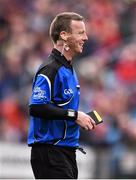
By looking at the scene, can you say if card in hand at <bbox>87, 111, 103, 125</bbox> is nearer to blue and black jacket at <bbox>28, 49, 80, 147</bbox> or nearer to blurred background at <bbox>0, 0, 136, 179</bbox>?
blue and black jacket at <bbox>28, 49, 80, 147</bbox>

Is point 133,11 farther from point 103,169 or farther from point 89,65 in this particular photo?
point 103,169

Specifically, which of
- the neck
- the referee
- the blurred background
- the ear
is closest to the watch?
the referee

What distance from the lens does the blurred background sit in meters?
11.6

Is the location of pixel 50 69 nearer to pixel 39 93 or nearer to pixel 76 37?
pixel 39 93

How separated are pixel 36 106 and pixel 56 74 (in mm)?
292

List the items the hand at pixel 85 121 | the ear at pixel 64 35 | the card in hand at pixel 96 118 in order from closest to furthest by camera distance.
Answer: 1. the hand at pixel 85 121
2. the card in hand at pixel 96 118
3. the ear at pixel 64 35

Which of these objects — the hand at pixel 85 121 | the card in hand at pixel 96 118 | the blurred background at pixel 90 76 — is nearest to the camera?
the hand at pixel 85 121

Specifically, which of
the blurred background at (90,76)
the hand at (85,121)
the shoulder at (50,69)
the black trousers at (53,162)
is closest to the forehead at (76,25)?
the shoulder at (50,69)

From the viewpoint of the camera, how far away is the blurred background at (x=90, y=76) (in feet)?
38.2

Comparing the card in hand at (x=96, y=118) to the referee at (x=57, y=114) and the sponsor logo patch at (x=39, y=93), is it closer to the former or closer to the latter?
the referee at (x=57, y=114)

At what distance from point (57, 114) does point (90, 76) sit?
730 centimetres

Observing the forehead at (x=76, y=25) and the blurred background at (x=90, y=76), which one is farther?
the blurred background at (x=90, y=76)

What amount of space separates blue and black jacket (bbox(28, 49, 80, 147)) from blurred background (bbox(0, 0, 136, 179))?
5780 mm

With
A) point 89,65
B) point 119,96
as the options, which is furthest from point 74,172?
point 89,65
